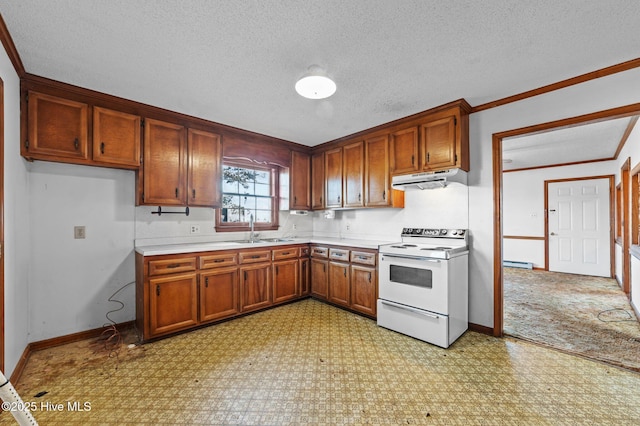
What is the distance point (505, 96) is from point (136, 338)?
14.7 feet

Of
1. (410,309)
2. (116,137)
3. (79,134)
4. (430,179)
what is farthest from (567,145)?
(79,134)

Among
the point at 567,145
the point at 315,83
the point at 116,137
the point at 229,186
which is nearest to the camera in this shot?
the point at 315,83

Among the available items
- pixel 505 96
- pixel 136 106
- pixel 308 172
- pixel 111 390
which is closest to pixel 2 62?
pixel 136 106

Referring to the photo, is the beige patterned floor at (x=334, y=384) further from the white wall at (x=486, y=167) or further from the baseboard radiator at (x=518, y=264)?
the baseboard radiator at (x=518, y=264)

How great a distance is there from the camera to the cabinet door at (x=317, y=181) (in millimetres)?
4652

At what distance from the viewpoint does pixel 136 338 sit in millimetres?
2949

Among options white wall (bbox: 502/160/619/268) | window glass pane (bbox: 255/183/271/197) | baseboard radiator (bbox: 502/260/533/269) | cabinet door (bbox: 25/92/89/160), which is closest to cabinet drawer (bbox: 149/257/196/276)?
cabinet door (bbox: 25/92/89/160)

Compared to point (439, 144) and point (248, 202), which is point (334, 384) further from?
point (248, 202)

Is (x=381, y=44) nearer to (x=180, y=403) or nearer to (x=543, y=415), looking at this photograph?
(x=543, y=415)

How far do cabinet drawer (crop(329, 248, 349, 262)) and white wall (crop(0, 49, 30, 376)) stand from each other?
307cm

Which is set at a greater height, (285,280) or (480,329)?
(285,280)

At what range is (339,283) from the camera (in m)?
3.85

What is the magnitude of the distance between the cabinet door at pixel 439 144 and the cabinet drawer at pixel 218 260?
250 centimetres

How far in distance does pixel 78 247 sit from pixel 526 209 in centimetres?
834
